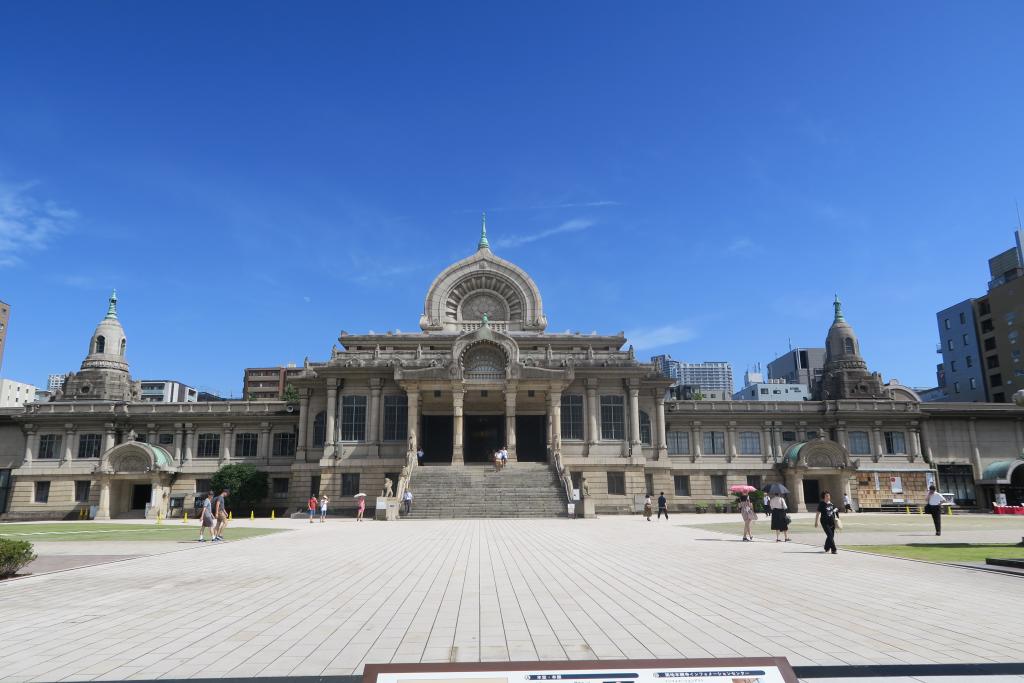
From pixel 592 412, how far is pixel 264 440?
96.5ft

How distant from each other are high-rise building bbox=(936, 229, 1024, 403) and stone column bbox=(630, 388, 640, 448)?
54.9m

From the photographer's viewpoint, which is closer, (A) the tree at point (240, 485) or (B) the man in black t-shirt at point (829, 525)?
(B) the man in black t-shirt at point (829, 525)

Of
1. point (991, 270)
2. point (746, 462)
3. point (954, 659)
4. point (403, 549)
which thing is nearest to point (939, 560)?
point (954, 659)

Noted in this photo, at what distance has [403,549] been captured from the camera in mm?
23156

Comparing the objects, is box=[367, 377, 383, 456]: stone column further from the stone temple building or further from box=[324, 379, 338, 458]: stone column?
box=[324, 379, 338, 458]: stone column

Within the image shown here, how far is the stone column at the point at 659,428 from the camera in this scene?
56.2 m

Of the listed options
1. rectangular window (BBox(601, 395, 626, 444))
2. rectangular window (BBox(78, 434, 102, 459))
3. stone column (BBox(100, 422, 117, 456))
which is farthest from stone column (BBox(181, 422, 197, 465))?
rectangular window (BBox(601, 395, 626, 444))

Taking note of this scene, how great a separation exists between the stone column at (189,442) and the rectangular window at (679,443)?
42457 mm

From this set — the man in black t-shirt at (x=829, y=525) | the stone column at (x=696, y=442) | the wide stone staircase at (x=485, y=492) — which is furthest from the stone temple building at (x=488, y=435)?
the man in black t-shirt at (x=829, y=525)

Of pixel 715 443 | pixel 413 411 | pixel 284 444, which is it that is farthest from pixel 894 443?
pixel 284 444

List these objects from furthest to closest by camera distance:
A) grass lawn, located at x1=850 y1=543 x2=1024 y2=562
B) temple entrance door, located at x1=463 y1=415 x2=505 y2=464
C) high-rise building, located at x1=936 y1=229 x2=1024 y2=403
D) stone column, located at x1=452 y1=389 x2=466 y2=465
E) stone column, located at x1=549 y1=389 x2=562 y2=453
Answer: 1. high-rise building, located at x1=936 y1=229 x2=1024 y2=403
2. temple entrance door, located at x1=463 y1=415 x2=505 y2=464
3. stone column, located at x1=549 y1=389 x2=562 y2=453
4. stone column, located at x1=452 y1=389 x2=466 y2=465
5. grass lawn, located at x1=850 y1=543 x2=1024 y2=562

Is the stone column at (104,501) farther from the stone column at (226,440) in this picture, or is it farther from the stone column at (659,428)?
the stone column at (659,428)

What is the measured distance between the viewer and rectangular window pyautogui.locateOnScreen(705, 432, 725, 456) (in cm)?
6038

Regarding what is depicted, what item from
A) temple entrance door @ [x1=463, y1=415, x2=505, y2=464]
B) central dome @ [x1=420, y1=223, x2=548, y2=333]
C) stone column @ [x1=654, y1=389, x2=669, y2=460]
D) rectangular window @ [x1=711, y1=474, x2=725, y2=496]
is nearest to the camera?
stone column @ [x1=654, y1=389, x2=669, y2=460]
